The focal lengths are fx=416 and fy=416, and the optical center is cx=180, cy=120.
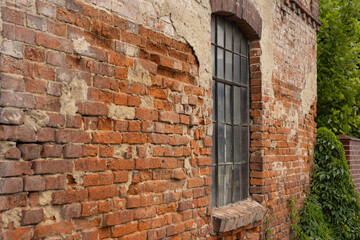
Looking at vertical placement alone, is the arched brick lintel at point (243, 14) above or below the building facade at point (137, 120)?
above

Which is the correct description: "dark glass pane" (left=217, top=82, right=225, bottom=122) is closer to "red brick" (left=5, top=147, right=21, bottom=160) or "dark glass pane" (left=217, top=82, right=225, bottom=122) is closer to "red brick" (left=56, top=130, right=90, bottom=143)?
"red brick" (left=56, top=130, right=90, bottom=143)

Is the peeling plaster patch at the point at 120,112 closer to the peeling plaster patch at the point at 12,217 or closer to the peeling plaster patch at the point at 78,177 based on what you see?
the peeling plaster patch at the point at 78,177

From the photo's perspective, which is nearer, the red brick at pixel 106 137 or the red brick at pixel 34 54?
the red brick at pixel 34 54

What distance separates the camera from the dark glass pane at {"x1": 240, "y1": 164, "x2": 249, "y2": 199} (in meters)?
5.15

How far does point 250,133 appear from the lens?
5.29m

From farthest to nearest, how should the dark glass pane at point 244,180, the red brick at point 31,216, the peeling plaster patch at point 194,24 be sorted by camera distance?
1. the dark glass pane at point 244,180
2. the peeling plaster patch at point 194,24
3. the red brick at point 31,216

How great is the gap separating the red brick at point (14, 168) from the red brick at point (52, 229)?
34cm

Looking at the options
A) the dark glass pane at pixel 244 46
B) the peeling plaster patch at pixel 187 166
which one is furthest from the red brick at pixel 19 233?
the dark glass pane at pixel 244 46

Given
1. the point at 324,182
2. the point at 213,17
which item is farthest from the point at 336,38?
the point at 213,17

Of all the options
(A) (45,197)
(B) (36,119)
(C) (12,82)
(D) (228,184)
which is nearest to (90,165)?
(A) (45,197)

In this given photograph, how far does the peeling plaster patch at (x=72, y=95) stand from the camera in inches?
102

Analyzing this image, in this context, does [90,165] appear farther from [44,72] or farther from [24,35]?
[24,35]

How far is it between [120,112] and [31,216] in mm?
973

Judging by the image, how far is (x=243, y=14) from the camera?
4.80 m
